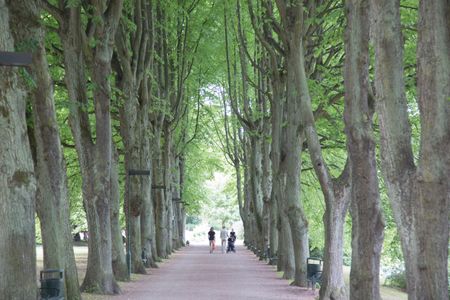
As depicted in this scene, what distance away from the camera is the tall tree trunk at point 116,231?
18.5 meters

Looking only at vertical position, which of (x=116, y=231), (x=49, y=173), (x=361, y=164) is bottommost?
(x=116, y=231)

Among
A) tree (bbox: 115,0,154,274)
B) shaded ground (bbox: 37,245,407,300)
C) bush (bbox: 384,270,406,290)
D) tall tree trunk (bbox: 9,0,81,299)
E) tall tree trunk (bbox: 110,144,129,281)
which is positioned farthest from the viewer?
bush (bbox: 384,270,406,290)

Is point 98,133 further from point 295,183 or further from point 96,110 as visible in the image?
point 295,183

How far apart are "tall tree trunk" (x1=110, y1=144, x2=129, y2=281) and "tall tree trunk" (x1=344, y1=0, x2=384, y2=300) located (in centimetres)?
919

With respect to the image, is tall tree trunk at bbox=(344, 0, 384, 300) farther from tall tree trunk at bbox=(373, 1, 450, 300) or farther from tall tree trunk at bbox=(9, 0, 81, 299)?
tall tree trunk at bbox=(9, 0, 81, 299)

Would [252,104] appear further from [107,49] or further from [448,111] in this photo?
[448,111]

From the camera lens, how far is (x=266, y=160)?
100 ft

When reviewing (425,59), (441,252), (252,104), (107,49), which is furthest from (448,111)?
(252,104)

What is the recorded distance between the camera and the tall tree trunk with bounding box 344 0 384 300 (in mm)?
9961

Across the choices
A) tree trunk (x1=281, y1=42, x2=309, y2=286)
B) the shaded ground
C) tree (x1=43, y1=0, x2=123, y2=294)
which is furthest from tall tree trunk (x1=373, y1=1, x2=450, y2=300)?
tree trunk (x1=281, y1=42, x2=309, y2=286)

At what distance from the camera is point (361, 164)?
10.0 meters

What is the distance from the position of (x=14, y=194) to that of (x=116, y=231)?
32.4 ft

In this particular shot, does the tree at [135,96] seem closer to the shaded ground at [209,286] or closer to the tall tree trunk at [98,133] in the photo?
the shaded ground at [209,286]

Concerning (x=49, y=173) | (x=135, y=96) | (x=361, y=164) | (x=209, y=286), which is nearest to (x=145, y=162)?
(x=135, y=96)
